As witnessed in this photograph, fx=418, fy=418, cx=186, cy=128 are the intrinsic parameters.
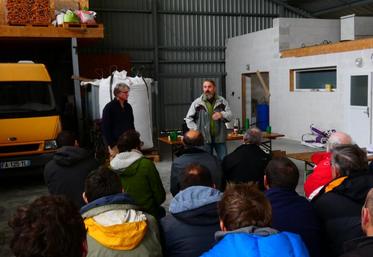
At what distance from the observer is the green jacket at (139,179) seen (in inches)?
128

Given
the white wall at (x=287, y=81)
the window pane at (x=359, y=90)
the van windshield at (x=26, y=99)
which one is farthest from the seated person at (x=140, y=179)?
the white wall at (x=287, y=81)

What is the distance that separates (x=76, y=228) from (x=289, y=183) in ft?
4.68

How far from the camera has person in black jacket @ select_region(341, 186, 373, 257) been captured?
4.38ft

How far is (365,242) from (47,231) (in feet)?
3.32

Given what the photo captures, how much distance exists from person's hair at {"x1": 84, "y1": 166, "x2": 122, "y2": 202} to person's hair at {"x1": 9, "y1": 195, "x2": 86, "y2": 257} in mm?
927

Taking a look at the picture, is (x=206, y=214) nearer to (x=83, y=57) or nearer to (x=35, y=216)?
(x=35, y=216)

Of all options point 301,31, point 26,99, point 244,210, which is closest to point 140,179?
point 244,210

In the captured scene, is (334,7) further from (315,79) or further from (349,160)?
(349,160)

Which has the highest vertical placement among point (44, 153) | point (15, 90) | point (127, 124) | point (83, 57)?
point (83, 57)

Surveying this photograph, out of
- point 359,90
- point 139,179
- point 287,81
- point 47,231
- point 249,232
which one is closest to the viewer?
point 47,231

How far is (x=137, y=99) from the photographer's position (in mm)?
8117

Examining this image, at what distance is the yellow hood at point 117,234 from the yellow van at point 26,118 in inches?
184

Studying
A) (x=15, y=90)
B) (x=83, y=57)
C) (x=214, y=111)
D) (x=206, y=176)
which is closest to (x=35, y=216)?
(x=206, y=176)

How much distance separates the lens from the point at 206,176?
103 inches
